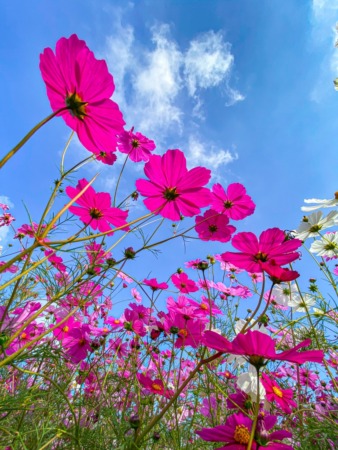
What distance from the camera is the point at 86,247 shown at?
1128mm

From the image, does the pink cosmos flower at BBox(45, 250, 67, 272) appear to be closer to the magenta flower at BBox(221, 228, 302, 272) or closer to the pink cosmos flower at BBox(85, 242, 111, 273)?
the pink cosmos flower at BBox(85, 242, 111, 273)

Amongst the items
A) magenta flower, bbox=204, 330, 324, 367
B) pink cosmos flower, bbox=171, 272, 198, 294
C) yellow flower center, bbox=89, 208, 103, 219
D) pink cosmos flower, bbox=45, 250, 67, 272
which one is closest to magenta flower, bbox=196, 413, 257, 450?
magenta flower, bbox=204, 330, 324, 367

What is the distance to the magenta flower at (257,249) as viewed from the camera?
526mm

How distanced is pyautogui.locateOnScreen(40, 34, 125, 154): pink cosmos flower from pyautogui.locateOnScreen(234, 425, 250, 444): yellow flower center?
1.58 feet

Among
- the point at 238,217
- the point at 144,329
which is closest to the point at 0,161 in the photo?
the point at 238,217

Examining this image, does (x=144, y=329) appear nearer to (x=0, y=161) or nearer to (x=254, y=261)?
(x=254, y=261)

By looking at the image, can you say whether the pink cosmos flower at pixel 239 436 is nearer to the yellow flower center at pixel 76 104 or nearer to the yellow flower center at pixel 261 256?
the yellow flower center at pixel 261 256

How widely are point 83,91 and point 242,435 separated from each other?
56 cm

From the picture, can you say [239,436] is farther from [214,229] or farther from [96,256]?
[96,256]

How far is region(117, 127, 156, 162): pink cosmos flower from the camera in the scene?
119cm

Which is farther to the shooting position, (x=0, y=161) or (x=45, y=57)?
(x=45, y=57)

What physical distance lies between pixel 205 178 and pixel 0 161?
1.36 feet

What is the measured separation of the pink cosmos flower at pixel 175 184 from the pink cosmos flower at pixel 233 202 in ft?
0.47

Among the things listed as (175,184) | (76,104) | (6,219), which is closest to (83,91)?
(76,104)
